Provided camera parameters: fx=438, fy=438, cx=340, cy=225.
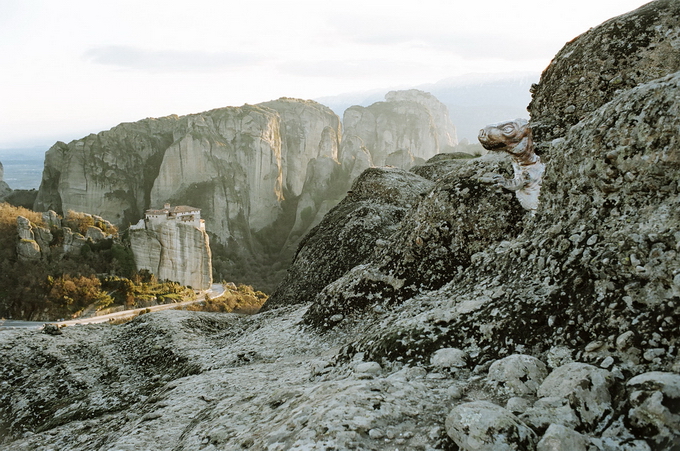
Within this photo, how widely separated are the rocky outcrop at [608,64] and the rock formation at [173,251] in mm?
57297

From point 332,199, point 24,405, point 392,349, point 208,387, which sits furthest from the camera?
point 332,199

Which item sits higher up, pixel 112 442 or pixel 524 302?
pixel 524 302

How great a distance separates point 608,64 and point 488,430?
8247 millimetres

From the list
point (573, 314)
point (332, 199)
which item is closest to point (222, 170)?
point (332, 199)

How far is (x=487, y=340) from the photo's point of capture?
177 inches

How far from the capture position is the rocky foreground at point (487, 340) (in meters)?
3.14

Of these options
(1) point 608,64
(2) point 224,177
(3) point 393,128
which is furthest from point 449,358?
(3) point 393,128

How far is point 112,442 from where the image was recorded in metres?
5.32

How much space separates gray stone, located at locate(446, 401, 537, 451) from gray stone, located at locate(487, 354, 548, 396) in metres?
0.56

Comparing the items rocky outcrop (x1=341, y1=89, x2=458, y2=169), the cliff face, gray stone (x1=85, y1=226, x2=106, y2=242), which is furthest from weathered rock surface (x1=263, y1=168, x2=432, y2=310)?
rocky outcrop (x1=341, y1=89, x2=458, y2=169)

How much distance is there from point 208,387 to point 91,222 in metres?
60.0

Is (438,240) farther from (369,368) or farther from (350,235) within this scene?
(350,235)

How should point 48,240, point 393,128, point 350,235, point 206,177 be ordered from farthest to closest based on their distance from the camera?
point 393,128, point 206,177, point 48,240, point 350,235

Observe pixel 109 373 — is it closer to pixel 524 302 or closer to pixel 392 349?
pixel 392 349
